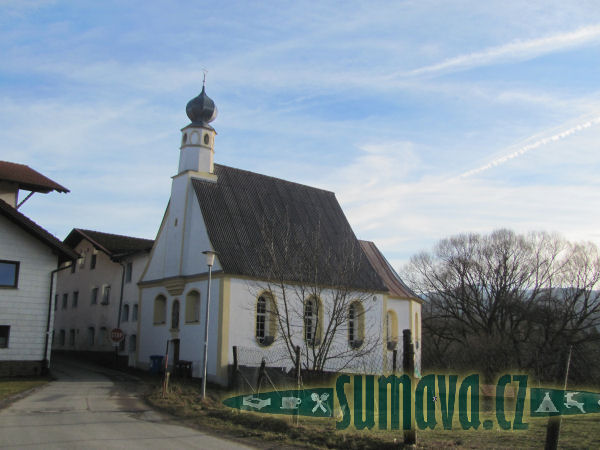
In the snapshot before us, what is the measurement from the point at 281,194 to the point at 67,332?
60.4ft

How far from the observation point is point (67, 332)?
4016cm

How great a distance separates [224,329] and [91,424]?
12886mm

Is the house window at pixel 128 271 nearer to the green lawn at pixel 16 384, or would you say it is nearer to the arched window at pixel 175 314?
the arched window at pixel 175 314

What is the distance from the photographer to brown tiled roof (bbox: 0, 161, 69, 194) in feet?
90.9

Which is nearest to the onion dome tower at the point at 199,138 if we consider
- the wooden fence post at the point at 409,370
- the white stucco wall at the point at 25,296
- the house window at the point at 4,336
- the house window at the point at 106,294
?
the white stucco wall at the point at 25,296

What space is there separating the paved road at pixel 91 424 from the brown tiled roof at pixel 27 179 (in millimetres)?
11543

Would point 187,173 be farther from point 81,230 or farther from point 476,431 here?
point 476,431

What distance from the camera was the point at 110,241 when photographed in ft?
130

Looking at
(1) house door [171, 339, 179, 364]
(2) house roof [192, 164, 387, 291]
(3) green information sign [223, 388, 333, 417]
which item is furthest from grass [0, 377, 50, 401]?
(2) house roof [192, 164, 387, 291]

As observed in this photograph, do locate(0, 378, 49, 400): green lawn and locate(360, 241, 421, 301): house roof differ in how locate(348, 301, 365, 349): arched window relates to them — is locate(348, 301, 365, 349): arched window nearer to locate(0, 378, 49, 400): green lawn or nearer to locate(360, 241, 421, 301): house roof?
locate(360, 241, 421, 301): house roof

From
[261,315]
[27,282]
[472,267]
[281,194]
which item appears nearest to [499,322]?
[472,267]

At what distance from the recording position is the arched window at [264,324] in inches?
1064

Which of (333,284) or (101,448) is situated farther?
(333,284)

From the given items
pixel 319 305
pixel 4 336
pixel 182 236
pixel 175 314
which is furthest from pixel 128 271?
pixel 319 305
